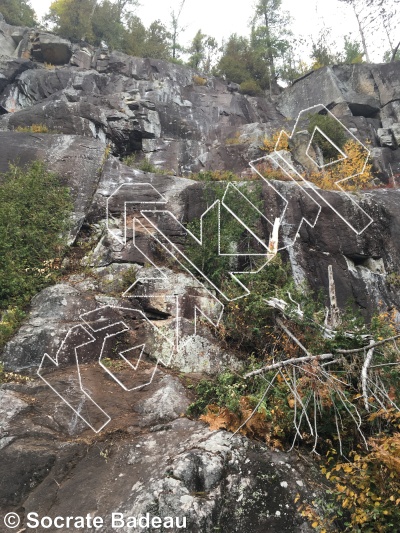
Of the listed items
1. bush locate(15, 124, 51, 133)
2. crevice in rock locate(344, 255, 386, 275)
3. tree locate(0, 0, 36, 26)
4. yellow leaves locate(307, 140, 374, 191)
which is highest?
tree locate(0, 0, 36, 26)

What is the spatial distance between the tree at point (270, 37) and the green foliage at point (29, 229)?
2045 centimetres

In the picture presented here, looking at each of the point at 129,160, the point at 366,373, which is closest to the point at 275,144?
the point at 129,160

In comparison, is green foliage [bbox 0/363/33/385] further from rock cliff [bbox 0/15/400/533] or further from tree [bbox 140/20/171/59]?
tree [bbox 140/20/171/59]

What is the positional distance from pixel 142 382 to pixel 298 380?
2.77 meters

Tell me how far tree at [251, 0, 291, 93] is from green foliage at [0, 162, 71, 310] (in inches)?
805

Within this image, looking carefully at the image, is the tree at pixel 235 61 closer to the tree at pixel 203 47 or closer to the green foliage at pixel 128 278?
the tree at pixel 203 47

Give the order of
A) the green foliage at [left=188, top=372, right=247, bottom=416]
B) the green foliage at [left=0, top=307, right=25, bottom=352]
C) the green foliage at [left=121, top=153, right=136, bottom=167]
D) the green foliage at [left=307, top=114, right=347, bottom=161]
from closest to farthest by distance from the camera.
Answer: the green foliage at [left=188, top=372, right=247, bottom=416] → the green foliage at [left=0, top=307, right=25, bottom=352] → the green foliage at [left=121, top=153, right=136, bottom=167] → the green foliage at [left=307, top=114, right=347, bottom=161]

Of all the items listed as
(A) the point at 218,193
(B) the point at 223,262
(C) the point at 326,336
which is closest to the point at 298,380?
(C) the point at 326,336

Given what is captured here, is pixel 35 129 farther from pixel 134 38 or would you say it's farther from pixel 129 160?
pixel 134 38

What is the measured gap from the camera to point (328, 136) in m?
18.0

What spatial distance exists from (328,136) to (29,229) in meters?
13.2

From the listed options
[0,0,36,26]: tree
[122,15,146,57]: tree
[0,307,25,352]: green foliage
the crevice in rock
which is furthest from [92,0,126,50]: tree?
[0,307,25,352]: green foliage

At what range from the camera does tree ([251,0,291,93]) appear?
2866 centimetres

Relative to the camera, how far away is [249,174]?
1525cm
